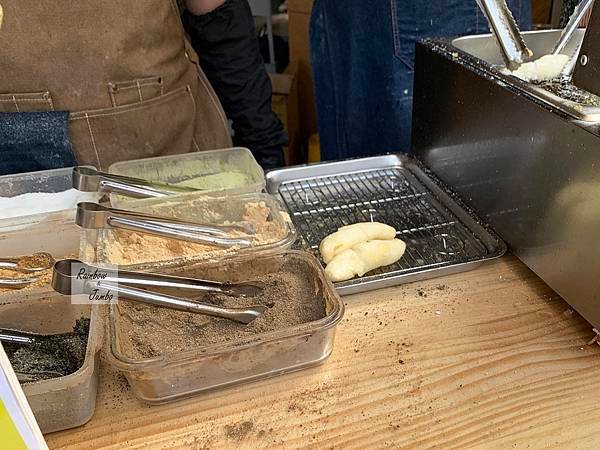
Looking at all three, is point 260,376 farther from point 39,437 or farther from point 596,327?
point 596,327

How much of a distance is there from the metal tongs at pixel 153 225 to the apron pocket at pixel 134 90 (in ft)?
1.60

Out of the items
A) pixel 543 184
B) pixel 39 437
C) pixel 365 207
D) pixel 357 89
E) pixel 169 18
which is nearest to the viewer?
pixel 39 437

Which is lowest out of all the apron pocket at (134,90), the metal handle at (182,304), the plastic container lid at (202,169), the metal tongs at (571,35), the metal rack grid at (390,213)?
the metal rack grid at (390,213)

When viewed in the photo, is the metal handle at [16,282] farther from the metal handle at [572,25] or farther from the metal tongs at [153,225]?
the metal handle at [572,25]

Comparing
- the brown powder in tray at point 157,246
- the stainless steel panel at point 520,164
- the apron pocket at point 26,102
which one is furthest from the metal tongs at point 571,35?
the apron pocket at point 26,102

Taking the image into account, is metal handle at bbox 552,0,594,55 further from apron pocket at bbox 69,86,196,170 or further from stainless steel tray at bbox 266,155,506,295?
apron pocket at bbox 69,86,196,170

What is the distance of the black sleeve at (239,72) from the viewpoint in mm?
1353

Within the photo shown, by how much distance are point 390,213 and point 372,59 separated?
0.69 metres

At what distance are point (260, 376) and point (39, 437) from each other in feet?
0.78

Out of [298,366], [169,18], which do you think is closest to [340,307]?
[298,366]

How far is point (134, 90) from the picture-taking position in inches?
46.2

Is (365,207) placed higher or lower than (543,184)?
lower

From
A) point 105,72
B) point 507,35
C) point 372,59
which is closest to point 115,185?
point 105,72

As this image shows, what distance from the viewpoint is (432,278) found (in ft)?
2.50
